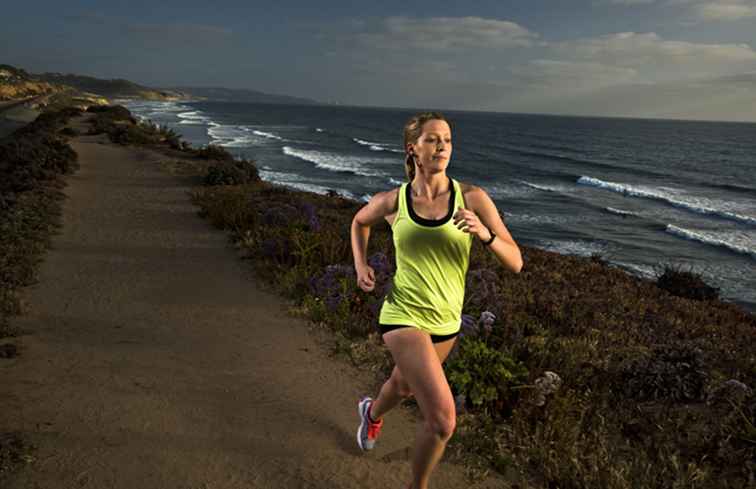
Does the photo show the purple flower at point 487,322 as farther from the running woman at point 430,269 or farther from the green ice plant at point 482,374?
the running woman at point 430,269

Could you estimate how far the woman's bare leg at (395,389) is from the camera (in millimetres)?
3109

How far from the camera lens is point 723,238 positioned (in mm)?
25062

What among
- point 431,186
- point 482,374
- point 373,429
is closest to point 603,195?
point 482,374

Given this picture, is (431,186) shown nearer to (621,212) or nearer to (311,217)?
(311,217)

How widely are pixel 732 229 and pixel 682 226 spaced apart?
8.08 feet

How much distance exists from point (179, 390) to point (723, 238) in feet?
90.5

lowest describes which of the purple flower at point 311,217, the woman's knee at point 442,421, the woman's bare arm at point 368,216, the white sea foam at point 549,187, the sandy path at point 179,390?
the sandy path at point 179,390

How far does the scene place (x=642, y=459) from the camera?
4148 millimetres

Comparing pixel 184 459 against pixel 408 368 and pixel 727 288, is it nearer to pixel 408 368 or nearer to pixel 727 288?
pixel 408 368

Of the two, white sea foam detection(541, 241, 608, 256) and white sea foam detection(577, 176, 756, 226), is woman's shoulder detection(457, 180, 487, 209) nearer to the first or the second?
white sea foam detection(541, 241, 608, 256)

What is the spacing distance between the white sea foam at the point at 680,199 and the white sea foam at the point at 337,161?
1769 cm

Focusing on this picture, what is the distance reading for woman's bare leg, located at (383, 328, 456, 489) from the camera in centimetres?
279

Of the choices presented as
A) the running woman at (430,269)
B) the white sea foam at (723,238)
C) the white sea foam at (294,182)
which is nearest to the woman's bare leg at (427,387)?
the running woman at (430,269)

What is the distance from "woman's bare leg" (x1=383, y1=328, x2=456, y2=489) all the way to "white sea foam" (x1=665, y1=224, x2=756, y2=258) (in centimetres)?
2497
